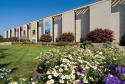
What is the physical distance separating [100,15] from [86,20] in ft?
14.1

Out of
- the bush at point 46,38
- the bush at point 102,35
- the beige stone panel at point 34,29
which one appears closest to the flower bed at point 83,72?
the bush at point 102,35

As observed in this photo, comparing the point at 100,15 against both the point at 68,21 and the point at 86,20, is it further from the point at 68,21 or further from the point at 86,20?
the point at 68,21

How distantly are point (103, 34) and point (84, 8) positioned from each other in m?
7.45

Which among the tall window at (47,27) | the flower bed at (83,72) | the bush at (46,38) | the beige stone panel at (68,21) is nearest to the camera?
the flower bed at (83,72)

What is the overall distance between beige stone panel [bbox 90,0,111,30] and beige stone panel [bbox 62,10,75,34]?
4.93 meters

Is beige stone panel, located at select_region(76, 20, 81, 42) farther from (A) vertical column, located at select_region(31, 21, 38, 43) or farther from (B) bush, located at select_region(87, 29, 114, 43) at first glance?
(A) vertical column, located at select_region(31, 21, 38, 43)

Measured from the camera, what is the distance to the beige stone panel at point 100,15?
2938 cm

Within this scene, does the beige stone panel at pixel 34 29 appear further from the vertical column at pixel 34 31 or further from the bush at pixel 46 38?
the bush at pixel 46 38

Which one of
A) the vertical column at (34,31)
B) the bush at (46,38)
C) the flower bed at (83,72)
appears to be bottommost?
the flower bed at (83,72)

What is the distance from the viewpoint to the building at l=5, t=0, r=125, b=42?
95.0 feet

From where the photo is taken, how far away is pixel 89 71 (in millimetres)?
5730

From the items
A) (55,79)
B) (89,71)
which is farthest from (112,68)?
(55,79)

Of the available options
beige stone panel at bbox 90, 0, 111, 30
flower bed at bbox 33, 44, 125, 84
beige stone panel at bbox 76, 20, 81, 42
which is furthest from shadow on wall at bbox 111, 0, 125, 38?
flower bed at bbox 33, 44, 125, 84

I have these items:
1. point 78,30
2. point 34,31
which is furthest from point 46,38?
point 34,31
